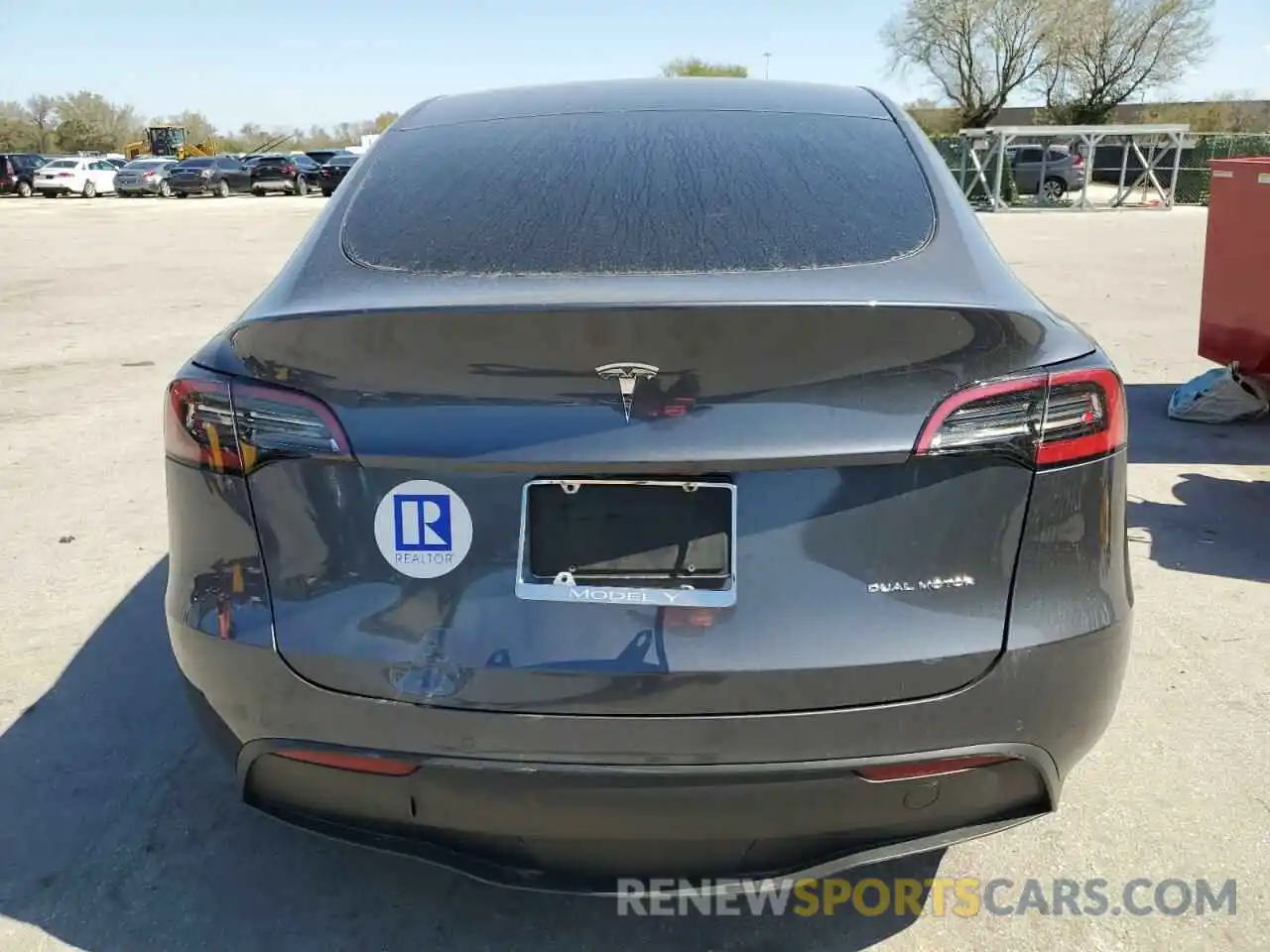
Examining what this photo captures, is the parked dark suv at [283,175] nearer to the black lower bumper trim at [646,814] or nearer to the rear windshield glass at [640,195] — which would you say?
the rear windshield glass at [640,195]

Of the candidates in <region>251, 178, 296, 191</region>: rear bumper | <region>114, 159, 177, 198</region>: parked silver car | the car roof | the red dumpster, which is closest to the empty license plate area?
the car roof

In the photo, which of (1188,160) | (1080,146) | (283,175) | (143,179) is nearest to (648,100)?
(1080,146)

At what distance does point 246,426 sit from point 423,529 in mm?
401

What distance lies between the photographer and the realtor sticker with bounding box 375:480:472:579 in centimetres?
188

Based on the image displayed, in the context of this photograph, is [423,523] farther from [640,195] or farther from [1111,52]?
[1111,52]

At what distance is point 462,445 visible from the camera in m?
1.85

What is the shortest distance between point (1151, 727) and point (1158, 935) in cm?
96

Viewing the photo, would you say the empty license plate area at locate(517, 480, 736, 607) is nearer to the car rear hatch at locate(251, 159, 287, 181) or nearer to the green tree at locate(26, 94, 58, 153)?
the car rear hatch at locate(251, 159, 287, 181)

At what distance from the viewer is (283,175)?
4197 centimetres

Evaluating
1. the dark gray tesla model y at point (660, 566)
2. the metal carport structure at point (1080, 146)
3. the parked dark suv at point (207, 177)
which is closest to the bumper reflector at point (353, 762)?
the dark gray tesla model y at point (660, 566)

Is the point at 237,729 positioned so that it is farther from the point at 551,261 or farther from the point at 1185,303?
the point at 1185,303

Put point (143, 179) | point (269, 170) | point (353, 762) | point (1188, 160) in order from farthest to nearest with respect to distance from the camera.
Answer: point (269, 170)
point (143, 179)
point (1188, 160)
point (353, 762)

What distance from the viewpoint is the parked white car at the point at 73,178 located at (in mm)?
41031

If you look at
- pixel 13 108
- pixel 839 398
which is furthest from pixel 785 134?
pixel 13 108
